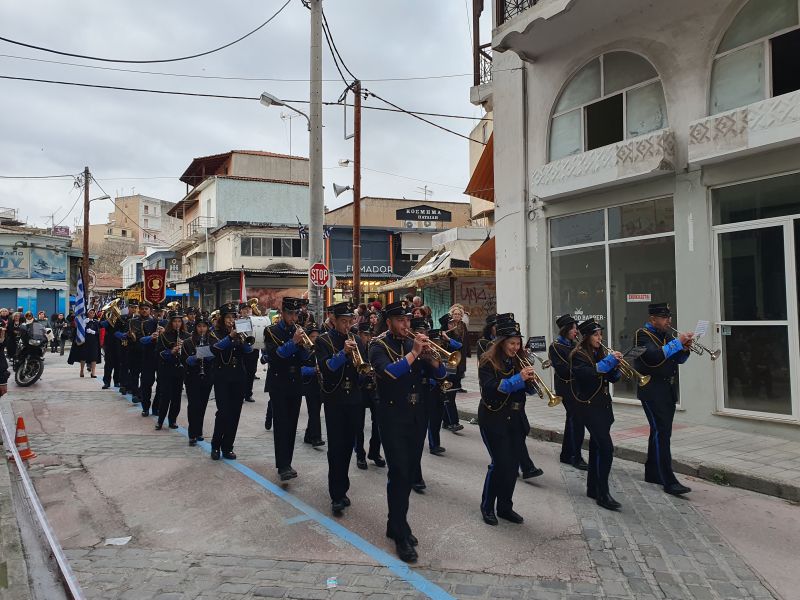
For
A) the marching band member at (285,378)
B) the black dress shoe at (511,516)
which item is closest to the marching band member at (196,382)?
the marching band member at (285,378)

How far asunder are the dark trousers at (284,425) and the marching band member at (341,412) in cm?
106

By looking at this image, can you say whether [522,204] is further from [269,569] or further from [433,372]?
[269,569]

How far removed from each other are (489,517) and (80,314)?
13445 mm

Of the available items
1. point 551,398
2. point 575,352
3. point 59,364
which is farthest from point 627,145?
point 59,364

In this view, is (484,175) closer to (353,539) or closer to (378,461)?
(378,461)

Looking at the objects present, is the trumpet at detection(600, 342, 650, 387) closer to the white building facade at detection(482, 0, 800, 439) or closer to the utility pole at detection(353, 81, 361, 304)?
the white building facade at detection(482, 0, 800, 439)

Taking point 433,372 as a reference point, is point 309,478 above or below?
below

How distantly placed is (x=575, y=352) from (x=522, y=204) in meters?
7.13

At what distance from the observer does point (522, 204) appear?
12406mm

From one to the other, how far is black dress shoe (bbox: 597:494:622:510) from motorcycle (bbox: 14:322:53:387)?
13.7 metres

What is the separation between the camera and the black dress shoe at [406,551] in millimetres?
4359

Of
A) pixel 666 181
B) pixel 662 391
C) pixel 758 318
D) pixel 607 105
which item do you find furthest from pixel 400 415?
pixel 607 105

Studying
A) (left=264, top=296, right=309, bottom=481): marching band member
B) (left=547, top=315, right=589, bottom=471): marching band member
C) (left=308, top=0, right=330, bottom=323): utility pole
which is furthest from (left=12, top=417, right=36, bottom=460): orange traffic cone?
(left=308, top=0, right=330, bottom=323): utility pole

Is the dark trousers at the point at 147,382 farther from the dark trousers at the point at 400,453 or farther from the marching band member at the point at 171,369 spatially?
the dark trousers at the point at 400,453
